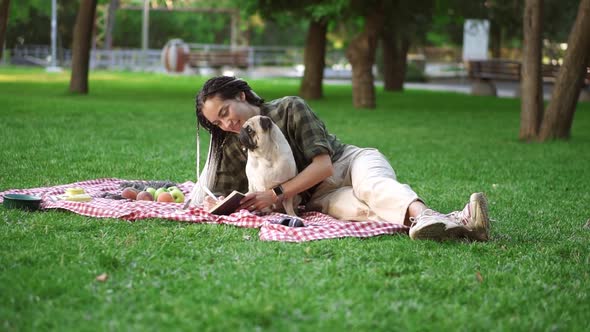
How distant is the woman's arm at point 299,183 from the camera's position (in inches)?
241

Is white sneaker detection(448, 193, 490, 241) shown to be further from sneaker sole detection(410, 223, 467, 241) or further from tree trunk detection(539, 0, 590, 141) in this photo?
tree trunk detection(539, 0, 590, 141)

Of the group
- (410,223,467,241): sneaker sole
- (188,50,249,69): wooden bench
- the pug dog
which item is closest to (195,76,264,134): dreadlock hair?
the pug dog

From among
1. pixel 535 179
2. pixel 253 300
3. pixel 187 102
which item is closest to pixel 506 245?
pixel 253 300

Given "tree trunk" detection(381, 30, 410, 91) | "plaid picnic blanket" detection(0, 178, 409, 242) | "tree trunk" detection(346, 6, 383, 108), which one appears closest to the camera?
"plaid picnic blanket" detection(0, 178, 409, 242)

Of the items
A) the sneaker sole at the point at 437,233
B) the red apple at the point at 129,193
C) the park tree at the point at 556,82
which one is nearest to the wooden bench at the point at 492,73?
the park tree at the point at 556,82

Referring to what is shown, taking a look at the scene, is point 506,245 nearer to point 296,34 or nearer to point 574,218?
point 574,218

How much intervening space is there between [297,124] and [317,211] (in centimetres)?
74

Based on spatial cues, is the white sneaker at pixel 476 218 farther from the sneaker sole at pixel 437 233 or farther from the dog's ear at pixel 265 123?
the dog's ear at pixel 265 123

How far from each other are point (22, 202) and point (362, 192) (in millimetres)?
2463

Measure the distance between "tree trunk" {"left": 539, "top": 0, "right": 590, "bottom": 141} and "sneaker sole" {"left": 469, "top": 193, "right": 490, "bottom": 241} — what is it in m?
8.02

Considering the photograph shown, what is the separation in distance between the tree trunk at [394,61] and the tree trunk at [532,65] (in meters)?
16.3

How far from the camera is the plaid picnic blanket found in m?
5.72

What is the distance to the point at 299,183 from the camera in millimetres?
6137

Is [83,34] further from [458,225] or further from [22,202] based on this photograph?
[458,225]
